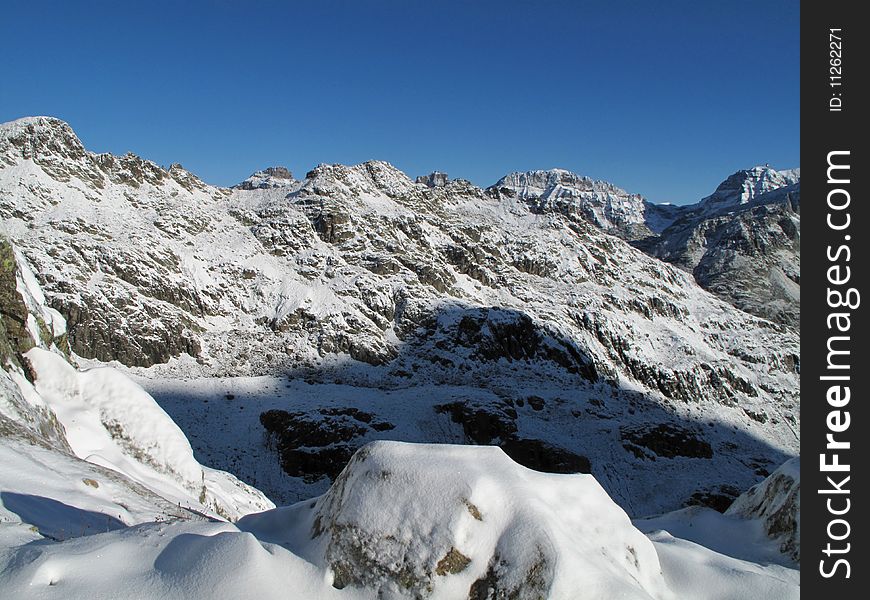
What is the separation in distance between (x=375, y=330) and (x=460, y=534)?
4483cm

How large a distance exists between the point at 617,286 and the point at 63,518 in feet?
233

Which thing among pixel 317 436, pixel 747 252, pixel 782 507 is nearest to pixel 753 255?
pixel 747 252

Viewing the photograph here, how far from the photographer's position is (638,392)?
52.7 meters

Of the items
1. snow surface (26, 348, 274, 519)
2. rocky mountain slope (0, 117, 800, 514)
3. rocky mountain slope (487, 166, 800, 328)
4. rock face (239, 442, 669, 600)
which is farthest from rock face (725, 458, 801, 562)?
rocky mountain slope (487, 166, 800, 328)

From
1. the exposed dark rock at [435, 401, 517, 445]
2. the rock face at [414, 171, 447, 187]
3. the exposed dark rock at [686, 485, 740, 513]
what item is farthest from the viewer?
the rock face at [414, 171, 447, 187]

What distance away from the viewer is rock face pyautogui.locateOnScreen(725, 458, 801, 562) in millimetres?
10641

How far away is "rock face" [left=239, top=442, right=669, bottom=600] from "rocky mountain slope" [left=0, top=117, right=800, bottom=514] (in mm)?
26499

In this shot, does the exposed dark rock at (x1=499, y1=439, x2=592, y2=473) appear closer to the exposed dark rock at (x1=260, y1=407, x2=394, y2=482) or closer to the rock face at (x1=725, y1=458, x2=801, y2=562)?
the exposed dark rock at (x1=260, y1=407, x2=394, y2=482)

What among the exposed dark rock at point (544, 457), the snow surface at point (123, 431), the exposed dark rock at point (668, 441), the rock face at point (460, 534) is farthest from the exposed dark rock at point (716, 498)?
the rock face at point (460, 534)

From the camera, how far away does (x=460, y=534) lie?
5527 millimetres

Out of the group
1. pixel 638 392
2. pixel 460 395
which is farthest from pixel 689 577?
pixel 638 392

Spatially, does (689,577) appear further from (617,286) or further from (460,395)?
(617,286)

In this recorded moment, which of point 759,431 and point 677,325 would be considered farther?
point 677,325

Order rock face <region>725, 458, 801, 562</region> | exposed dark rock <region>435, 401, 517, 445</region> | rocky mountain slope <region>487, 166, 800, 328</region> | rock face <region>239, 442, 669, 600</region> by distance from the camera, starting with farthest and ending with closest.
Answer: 1. rocky mountain slope <region>487, 166, 800, 328</region>
2. exposed dark rock <region>435, 401, 517, 445</region>
3. rock face <region>725, 458, 801, 562</region>
4. rock face <region>239, 442, 669, 600</region>
